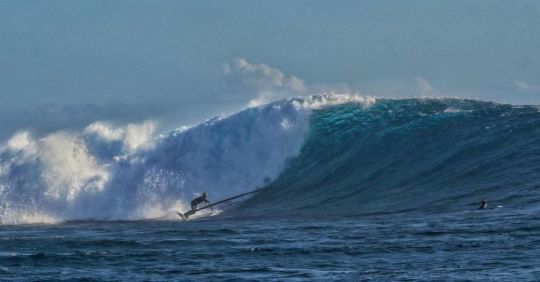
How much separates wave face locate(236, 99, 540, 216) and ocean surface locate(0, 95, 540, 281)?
0.07m

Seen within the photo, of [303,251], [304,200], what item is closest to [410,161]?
[304,200]

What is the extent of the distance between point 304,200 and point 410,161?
152 inches

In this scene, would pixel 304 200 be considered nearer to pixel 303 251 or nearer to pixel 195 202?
pixel 195 202

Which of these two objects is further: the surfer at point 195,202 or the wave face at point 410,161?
the surfer at point 195,202

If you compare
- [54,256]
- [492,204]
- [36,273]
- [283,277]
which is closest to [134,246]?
[54,256]

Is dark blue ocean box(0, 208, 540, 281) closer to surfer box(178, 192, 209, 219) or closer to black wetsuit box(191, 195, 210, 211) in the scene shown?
surfer box(178, 192, 209, 219)

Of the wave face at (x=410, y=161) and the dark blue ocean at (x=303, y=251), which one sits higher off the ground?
the wave face at (x=410, y=161)

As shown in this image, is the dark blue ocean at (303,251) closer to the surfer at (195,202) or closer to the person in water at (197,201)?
the surfer at (195,202)

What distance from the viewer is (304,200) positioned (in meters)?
34.7

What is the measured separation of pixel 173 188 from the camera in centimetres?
3959

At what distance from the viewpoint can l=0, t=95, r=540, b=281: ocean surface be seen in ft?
67.9

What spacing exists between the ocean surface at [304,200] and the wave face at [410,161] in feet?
0.24

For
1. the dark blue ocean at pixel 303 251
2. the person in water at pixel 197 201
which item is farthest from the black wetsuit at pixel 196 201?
the dark blue ocean at pixel 303 251

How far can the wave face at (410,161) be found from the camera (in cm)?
3175
